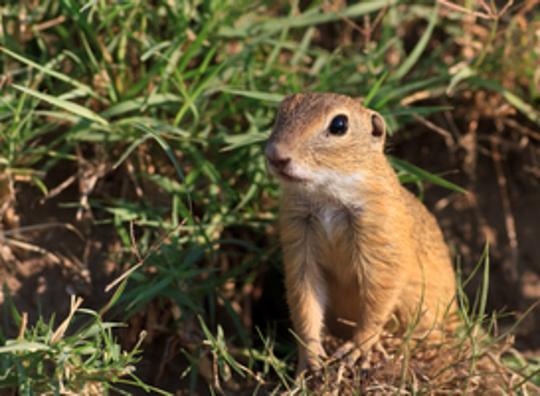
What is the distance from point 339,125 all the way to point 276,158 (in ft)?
1.54

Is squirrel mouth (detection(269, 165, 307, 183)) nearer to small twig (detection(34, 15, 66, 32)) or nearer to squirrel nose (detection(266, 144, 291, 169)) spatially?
squirrel nose (detection(266, 144, 291, 169))

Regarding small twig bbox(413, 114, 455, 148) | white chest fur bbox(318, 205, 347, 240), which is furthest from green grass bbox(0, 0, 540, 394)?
white chest fur bbox(318, 205, 347, 240)

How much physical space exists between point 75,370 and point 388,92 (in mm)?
2749

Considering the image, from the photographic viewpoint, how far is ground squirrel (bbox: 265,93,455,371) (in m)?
4.07

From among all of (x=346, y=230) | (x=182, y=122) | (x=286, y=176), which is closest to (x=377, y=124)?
(x=346, y=230)

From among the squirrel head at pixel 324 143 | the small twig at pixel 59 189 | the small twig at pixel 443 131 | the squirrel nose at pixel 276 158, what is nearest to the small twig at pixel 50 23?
the small twig at pixel 59 189

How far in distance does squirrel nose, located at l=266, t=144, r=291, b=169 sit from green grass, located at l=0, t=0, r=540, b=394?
829mm

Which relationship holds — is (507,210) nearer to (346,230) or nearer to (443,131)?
(443,131)

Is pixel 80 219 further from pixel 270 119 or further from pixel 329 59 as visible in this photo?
pixel 329 59

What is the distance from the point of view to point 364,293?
439cm

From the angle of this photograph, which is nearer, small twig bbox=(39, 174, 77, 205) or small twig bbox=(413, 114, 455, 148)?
small twig bbox=(39, 174, 77, 205)

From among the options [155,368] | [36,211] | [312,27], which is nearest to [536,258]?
[312,27]

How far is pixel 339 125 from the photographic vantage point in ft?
13.4

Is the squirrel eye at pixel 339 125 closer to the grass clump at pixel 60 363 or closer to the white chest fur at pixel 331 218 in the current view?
the white chest fur at pixel 331 218
